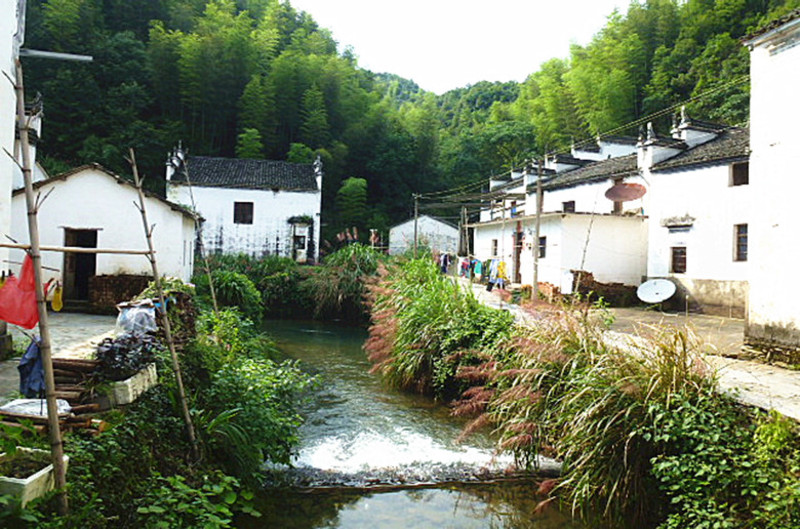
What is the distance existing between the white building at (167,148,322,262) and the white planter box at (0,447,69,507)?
24.8 meters

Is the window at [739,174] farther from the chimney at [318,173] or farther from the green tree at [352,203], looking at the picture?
the green tree at [352,203]

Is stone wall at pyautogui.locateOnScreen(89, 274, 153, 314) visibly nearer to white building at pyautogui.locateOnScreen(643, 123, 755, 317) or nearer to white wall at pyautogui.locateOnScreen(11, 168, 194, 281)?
white wall at pyautogui.locateOnScreen(11, 168, 194, 281)

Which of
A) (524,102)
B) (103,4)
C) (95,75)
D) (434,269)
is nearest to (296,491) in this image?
(434,269)

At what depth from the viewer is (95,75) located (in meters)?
33.0

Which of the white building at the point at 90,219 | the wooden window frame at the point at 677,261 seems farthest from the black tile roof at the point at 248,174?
the wooden window frame at the point at 677,261

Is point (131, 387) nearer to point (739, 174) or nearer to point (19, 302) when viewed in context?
point (19, 302)

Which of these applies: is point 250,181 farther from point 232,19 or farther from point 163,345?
point 163,345

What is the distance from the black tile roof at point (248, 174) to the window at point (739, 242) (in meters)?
19.6

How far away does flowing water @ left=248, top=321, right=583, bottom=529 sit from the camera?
5.72m

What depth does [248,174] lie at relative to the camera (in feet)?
96.5

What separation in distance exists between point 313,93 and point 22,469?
3364 centimetres

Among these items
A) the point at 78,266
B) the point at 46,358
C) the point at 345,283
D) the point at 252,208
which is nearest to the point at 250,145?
the point at 252,208

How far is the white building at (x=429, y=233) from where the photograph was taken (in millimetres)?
32372

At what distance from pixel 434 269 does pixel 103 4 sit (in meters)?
35.6
